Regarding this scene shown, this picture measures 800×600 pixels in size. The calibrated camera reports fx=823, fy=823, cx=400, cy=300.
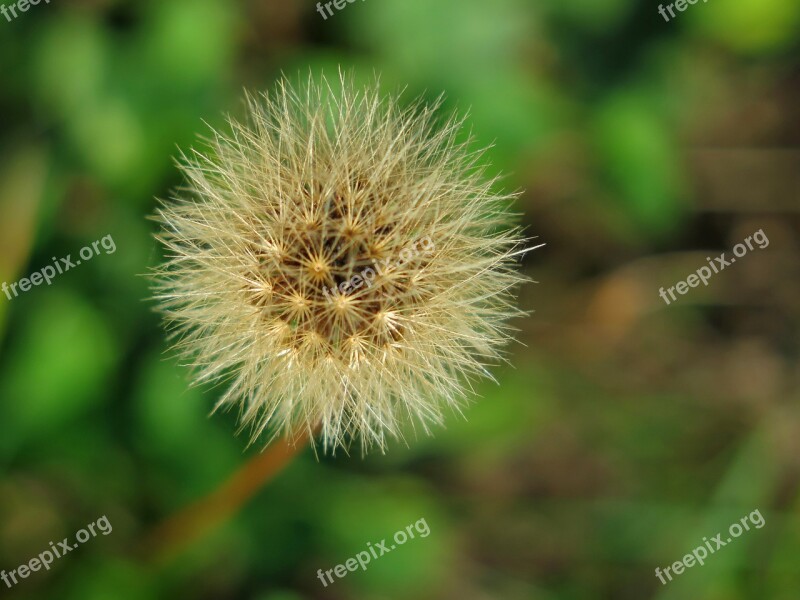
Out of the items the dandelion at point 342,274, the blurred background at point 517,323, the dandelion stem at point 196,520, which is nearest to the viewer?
the dandelion at point 342,274

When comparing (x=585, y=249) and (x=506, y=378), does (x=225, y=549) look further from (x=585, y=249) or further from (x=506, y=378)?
(x=585, y=249)

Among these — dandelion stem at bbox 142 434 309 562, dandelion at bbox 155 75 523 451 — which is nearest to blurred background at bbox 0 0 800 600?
dandelion stem at bbox 142 434 309 562

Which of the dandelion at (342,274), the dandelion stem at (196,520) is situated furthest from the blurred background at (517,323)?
the dandelion at (342,274)

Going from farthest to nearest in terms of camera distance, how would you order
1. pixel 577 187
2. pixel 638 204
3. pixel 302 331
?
pixel 577 187 → pixel 638 204 → pixel 302 331

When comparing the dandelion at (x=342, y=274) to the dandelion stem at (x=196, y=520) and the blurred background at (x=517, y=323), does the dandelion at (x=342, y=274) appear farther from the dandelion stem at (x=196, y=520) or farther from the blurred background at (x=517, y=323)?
the blurred background at (x=517, y=323)

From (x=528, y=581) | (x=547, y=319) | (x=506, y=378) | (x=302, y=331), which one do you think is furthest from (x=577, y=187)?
(x=302, y=331)

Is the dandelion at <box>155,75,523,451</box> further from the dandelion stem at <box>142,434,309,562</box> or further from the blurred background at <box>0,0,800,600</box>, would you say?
the blurred background at <box>0,0,800,600</box>

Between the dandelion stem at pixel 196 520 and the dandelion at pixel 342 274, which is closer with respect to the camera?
the dandelion at pixel 342 274
